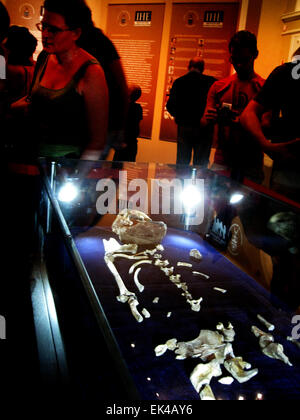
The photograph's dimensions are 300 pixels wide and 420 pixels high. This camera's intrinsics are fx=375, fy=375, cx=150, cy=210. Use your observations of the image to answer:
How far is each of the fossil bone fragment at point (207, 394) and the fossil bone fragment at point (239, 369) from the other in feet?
0.33

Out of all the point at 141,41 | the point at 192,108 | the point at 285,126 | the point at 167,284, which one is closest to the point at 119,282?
the point at 167,284

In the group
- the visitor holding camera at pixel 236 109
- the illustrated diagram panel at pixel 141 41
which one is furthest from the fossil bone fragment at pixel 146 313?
the illustrated diagram panel at pixel 141 41

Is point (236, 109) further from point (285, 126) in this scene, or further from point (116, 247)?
point (116, 247)

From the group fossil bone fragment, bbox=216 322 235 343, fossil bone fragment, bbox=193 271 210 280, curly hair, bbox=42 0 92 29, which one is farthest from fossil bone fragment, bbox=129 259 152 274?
curly hair, bbox=42 0 92 29

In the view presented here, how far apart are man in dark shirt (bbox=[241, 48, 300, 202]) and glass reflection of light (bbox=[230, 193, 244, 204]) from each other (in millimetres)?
189

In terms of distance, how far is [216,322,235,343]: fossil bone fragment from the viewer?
48.6 inches

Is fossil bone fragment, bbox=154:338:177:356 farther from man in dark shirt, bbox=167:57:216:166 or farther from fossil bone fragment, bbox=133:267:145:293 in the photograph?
man in dark shirt, bbox=167:57:216:166

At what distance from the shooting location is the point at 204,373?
3.47 feet

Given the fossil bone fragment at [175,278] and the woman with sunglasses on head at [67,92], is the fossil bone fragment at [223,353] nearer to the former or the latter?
the fossil bone fragment at [175,278]

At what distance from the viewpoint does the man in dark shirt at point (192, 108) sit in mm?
3721

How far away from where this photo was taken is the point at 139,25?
17.2 ft

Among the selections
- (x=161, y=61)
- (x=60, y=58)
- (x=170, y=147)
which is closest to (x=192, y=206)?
(x=60, y=58)
